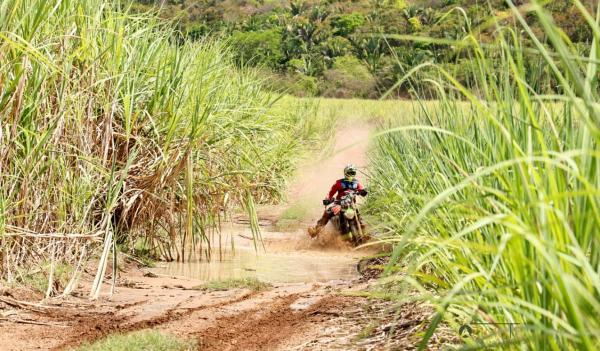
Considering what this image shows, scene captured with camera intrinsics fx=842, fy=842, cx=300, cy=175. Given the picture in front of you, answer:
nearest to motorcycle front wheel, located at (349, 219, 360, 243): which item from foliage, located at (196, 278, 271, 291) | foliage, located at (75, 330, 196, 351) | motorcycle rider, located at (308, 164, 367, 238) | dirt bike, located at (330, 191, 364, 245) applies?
dirt bike, located at (330, 191, 364, 245)

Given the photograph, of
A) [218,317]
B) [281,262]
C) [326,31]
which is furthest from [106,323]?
[326,31]

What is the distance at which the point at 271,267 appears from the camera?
29.8 feet

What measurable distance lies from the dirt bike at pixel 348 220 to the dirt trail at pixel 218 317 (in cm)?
352

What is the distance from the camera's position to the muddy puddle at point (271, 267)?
807 cm

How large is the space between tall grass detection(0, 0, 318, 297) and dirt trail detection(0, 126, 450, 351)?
310 mm

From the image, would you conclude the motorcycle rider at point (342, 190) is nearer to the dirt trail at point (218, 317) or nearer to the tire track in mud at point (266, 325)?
the dirt trail at point (218, 317)

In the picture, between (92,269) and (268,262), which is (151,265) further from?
(268,262)

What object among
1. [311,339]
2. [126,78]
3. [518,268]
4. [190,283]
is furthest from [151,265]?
[518,268]

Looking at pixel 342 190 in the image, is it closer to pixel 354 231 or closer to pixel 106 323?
pixel 354 231

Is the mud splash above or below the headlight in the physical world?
below

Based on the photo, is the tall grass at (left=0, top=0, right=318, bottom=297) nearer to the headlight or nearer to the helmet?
the headlight

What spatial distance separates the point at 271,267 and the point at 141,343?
459 centimetres

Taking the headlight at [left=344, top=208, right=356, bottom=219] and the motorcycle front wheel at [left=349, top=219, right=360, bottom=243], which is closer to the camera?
the headlight at [left=344, top=208, right=356, bottom=219]

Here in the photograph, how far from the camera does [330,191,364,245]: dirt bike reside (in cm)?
1073
